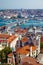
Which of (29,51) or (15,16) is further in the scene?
(15,16)

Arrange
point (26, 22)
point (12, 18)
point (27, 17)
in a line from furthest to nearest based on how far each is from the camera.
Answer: point (12, 18)
point (27, 17)
point (26, 22)

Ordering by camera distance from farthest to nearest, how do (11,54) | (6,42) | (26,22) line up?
(26,22)
(6,42)
(11,54)

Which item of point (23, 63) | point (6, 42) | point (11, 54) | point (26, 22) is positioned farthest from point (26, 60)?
point (26, 22)

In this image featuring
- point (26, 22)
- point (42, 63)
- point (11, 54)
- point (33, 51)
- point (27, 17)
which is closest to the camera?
point (42, 63)

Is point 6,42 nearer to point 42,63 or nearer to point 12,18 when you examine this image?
point 42,63

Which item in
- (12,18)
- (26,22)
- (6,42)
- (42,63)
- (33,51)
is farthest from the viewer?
(12,18)

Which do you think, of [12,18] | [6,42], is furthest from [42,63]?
[12,18]

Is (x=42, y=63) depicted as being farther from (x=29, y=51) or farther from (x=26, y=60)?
(x=29, y=51)

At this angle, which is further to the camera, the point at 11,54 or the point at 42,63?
the point at 11,54
